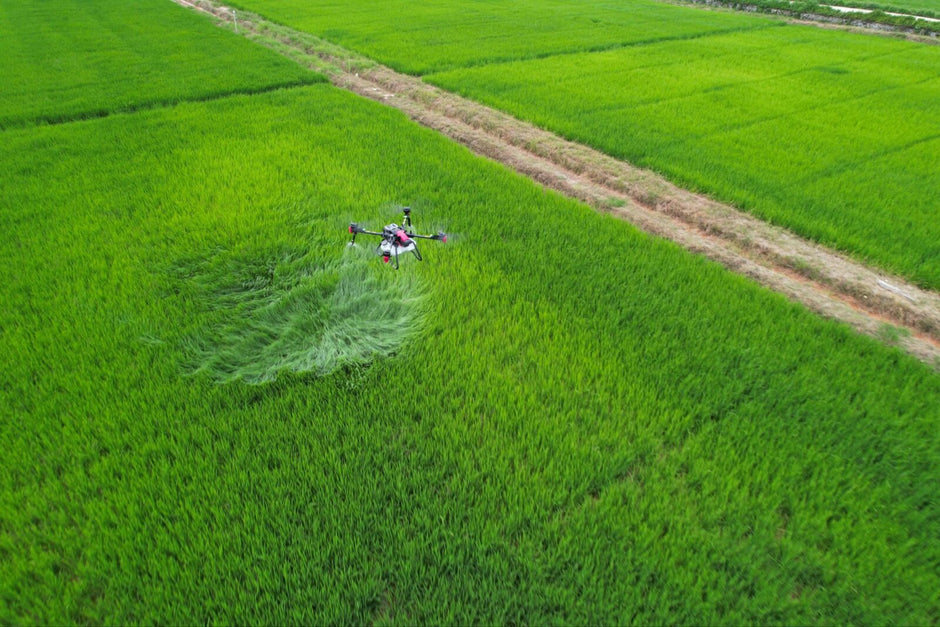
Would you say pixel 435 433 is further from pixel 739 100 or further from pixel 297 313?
pixel 739 100

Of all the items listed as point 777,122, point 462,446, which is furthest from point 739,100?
point 462,446

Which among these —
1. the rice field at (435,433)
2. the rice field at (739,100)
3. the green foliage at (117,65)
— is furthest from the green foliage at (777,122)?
the green foliage at (117,65)

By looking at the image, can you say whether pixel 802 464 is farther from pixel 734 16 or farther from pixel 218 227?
pixel 734 16

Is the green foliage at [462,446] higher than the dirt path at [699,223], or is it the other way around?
the dirt path at [699,223]

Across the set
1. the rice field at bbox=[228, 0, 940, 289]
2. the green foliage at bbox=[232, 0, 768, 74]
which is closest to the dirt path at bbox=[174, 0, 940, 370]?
the rice field at bbox=[228, 0, 940, 289]

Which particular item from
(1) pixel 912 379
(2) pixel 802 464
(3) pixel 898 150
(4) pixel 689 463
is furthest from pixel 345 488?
(3) pixel 898 150

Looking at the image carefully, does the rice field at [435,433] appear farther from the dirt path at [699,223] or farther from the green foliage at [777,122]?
the green foliage at [777,122]
